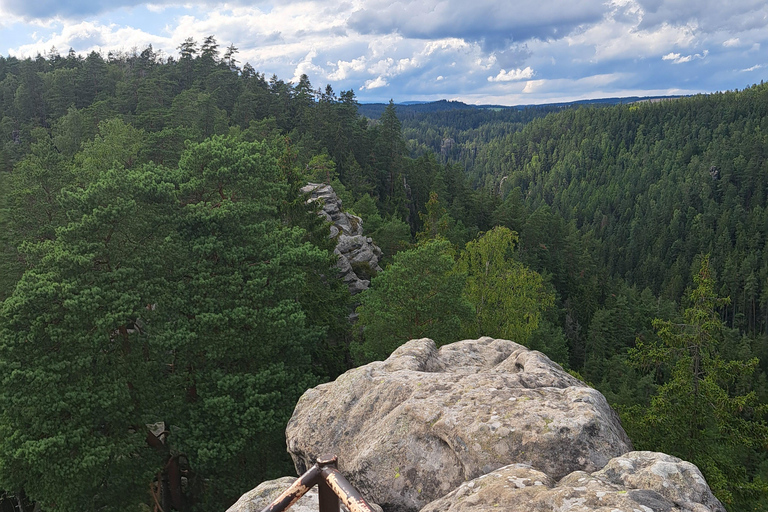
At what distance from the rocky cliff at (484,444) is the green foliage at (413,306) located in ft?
35.5

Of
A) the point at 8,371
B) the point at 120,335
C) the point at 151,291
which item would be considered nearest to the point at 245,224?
the point at 151,291

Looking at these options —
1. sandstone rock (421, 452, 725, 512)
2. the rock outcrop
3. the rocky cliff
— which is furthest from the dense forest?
sandstone rock (421, 452, 725, 512)

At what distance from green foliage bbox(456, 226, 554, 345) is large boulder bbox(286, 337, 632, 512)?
1920 centimetres

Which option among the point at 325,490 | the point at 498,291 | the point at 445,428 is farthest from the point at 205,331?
the point at 498,291

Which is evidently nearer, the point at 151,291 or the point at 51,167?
the point at 151,291

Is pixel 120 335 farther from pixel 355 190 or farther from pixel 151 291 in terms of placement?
pixel 355 190

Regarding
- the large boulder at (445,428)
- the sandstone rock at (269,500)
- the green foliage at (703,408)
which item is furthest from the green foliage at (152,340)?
the green foliage at (703,408)

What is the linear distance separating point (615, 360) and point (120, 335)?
2290 inches

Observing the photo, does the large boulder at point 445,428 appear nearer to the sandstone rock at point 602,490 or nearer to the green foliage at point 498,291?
the sandstone rock at point 602,490

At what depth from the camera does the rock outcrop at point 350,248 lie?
35406mm

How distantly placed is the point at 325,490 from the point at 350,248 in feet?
118

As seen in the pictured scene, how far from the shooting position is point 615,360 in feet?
200

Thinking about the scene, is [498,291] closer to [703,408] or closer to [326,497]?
[703,408]

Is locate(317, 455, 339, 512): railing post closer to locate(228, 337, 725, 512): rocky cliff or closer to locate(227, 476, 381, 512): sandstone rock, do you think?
locate(228, 337, 725, 512): rocky cliff
